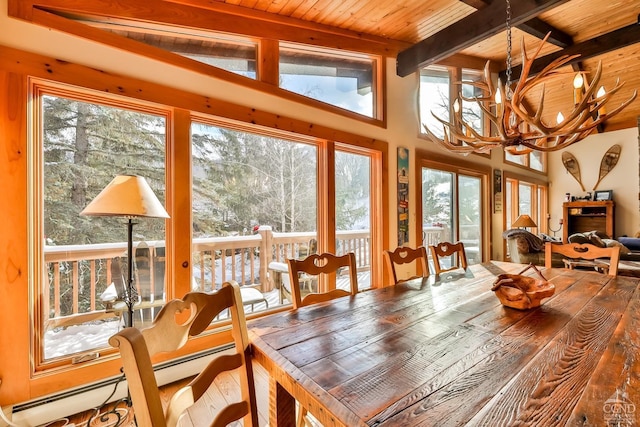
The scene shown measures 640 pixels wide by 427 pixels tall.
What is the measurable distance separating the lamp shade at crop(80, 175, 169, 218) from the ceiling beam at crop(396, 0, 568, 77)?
347cm

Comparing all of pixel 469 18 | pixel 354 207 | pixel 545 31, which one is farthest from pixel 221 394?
pixel 545 31

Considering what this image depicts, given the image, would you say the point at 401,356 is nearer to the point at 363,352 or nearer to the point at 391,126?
the point at 363,352

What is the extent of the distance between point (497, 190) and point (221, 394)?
5627 millimetres

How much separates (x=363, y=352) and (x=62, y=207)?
80.5 inches

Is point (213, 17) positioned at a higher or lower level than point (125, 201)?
higher

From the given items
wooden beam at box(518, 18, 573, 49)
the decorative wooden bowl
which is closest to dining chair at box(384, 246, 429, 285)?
the decorative wooden bowl

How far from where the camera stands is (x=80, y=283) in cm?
191

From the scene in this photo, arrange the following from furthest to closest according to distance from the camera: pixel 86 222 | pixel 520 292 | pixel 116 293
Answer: pixel 116 293 → pixel 86 222 → pixel 520 292

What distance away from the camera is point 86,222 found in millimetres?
1896

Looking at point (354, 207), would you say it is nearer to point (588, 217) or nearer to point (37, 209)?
point (37, 209)

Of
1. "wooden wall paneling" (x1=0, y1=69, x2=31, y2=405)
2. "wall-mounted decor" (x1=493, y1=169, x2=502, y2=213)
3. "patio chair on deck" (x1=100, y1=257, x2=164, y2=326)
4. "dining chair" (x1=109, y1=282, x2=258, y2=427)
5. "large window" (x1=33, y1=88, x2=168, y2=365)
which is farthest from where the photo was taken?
"wall-mounted decor" (x1=493, y1=169, x2=502, y2=213)

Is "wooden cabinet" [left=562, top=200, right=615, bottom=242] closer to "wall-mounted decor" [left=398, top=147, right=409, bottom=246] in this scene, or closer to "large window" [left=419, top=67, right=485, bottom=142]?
"large window" [left=419, top=67, right=485, bottom=142]

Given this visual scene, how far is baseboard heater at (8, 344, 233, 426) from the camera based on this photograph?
1636mm

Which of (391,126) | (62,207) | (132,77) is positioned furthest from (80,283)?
(391,126)
